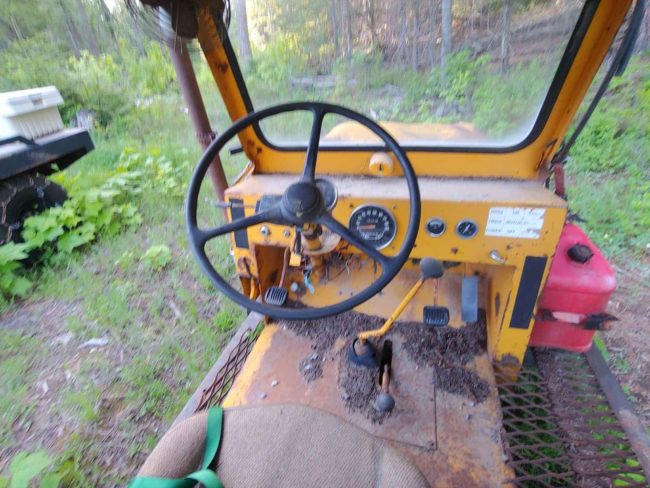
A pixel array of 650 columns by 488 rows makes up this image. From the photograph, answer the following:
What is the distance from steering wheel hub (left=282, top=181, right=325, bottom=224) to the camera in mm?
1268

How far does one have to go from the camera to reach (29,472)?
73.6 inches

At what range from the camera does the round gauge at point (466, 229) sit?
1564 millimetres

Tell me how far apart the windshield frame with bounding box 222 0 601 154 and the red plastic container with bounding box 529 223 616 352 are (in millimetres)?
523

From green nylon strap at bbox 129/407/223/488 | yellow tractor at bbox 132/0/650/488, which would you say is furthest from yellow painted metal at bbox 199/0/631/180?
green nylon strap at bbox 129/407/223/488

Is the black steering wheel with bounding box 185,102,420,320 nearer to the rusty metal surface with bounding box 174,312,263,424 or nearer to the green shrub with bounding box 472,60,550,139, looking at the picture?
the green shrub with bounding box 472,60,550,139

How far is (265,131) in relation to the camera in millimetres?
1892

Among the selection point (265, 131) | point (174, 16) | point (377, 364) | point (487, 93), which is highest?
point (174, 16)

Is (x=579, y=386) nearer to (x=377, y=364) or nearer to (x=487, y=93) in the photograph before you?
(x=377, y=364)

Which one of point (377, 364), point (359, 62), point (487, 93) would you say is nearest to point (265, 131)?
point (359, 62)

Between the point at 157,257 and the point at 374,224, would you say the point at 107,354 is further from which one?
the point at 374,224

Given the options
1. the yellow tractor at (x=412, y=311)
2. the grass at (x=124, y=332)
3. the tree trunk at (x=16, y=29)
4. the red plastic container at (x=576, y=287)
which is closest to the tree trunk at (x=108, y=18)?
the yellow tractor at (x=412, y=311)

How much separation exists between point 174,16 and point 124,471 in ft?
6.86

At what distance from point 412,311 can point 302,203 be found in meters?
1.13

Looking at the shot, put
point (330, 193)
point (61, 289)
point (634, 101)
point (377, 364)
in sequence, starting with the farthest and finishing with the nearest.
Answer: point (634, 101)
point (61, 289)
point (377, 364)
point (330, 193)
